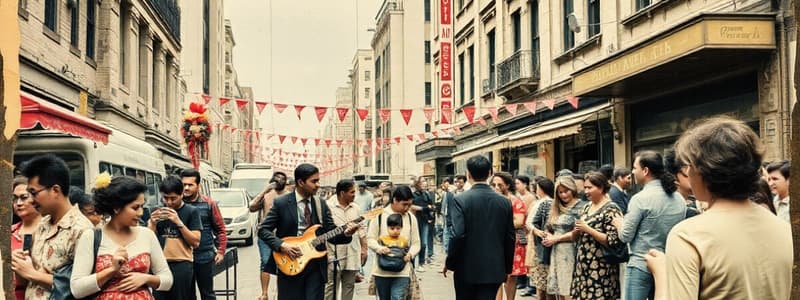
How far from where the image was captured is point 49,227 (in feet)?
15.0

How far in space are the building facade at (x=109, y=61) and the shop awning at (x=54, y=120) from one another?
186 inches

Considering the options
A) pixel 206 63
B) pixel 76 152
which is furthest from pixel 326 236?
pixel 206 63

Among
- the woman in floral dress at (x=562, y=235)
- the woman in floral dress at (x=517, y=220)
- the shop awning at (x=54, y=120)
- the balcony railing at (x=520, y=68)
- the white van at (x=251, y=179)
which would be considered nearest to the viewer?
the woman in floral dress at (x=562, y=235)

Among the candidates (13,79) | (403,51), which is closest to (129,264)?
(13,79)

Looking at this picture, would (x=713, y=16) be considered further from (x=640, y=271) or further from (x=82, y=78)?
(x=82, y=78)

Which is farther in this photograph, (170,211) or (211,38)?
(211,38)

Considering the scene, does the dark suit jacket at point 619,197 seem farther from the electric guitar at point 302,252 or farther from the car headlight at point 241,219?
the car headlight at point 241,219

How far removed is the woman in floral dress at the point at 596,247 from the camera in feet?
22.8

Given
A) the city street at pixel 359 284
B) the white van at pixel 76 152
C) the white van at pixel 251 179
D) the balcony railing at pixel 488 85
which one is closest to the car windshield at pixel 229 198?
the city street at pixel 359 284

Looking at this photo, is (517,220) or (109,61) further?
(109,61)

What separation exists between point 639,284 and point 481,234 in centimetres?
139

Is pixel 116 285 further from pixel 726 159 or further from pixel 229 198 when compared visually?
pixel 229 198

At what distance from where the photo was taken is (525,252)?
10.4 m

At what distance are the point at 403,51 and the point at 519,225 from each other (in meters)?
52.0
